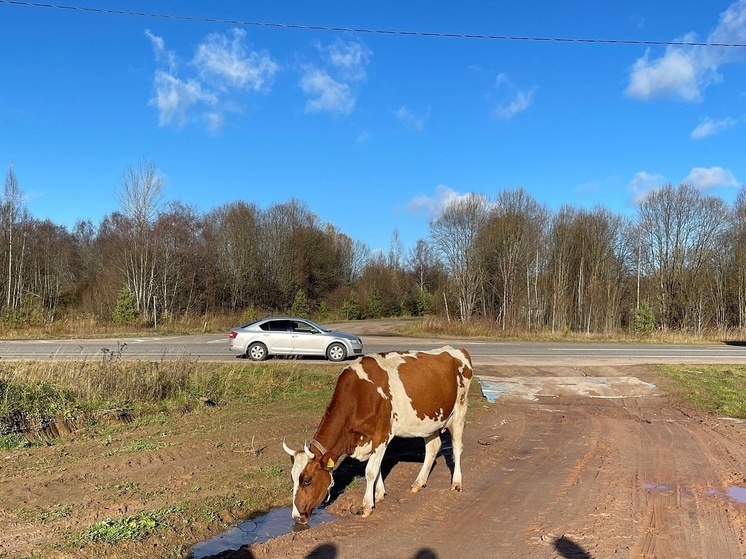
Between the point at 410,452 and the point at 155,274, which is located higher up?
→ the point at 155,274

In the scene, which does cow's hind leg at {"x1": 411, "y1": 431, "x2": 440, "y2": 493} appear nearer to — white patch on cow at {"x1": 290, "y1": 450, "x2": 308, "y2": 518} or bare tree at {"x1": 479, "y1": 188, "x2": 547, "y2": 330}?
white patch on cow at {"x1": 290, "y1": 450, "x2": 308, "y2": 518}

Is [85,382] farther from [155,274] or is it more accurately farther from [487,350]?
[155,274]

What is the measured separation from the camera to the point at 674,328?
44219 millimetres

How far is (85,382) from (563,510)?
9.84 meters

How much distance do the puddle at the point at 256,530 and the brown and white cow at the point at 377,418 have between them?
34cm

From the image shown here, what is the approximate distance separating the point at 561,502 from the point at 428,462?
5.46 ft

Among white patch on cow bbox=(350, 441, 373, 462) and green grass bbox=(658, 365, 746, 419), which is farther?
green grass bbox=(658, 365, 746, 419)

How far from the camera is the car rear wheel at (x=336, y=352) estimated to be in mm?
19766

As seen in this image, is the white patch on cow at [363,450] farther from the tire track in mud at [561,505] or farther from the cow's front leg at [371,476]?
the tire track in mud at [561,505]

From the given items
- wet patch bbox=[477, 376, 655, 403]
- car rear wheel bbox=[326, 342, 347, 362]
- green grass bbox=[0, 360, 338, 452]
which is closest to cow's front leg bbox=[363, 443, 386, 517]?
green grass bbox=[0, 360, 338, 452]

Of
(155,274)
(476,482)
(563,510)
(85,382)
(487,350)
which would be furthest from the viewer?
(155,274)

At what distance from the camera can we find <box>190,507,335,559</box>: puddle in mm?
5172

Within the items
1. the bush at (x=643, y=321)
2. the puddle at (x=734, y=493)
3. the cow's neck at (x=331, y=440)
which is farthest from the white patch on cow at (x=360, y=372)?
the bush at (x=643, y=321)

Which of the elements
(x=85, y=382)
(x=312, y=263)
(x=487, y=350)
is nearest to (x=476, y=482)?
(x=85, y=382)
